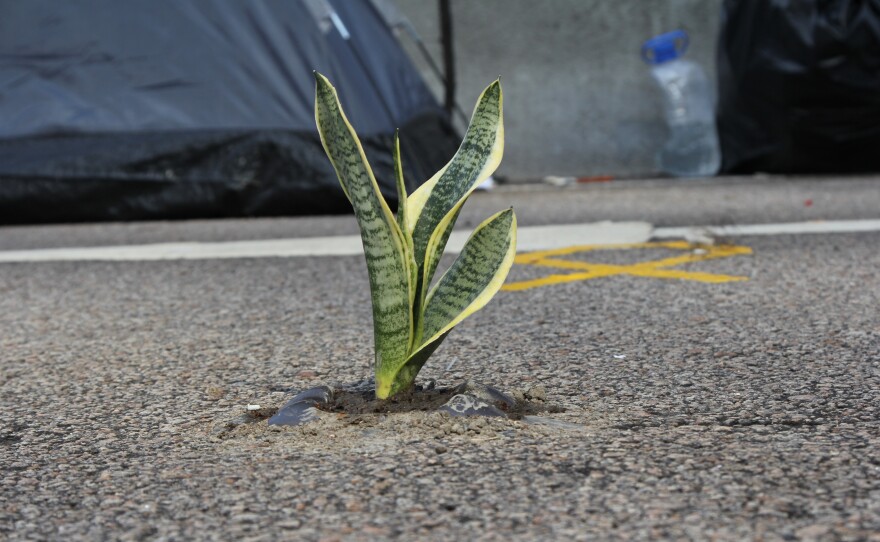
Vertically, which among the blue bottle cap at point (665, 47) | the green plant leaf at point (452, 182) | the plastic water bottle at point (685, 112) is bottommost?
the plastic water bottle at point (685, 112)

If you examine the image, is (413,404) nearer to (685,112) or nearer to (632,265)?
(632,265)

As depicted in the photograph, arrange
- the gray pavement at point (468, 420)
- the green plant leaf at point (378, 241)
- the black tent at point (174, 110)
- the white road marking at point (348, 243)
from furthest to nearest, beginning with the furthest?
1. the black tent at point (174, 110)
2. the white road marking at point (348, 243)
3. the green plant leaf at point (378, 241)
4. the gray pavement at point (468, 420)

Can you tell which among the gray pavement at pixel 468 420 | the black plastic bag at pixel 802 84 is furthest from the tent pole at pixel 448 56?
the gray pavement at pixel 468 420

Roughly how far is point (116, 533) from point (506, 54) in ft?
19.2

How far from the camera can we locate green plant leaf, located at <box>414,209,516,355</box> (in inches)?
60.6

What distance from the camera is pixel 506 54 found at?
679 centimetres

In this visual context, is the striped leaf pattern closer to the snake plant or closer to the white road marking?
the snake plant

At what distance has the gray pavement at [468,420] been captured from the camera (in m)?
1.25

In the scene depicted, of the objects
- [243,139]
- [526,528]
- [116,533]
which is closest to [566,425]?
[526,528]

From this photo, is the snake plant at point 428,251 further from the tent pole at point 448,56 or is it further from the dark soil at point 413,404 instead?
the tent pole at point 448,56

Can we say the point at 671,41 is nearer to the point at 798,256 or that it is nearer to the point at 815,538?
the point at 798,256

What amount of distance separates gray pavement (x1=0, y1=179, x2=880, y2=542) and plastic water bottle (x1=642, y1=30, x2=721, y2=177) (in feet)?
11.7

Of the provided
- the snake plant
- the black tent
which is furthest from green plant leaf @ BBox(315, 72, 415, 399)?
the black tent

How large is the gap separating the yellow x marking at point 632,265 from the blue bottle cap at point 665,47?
316 cm
